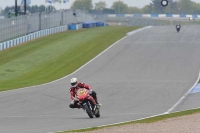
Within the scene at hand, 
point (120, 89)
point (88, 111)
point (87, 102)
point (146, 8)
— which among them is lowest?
point (146, 8)

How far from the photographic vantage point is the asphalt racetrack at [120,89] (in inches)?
704

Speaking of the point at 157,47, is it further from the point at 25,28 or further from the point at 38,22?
the point at 38,22

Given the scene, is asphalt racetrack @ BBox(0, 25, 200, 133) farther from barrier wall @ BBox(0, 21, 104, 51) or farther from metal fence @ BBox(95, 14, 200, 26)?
metal fence @ BBox(95, 14, 200, 26)

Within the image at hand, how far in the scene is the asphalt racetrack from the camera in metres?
17.9

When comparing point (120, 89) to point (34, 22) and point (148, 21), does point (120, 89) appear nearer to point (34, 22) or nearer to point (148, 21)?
point (34, 22)

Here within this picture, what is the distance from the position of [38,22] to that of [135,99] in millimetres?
44198

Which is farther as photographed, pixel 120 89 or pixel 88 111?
pixel 120 89

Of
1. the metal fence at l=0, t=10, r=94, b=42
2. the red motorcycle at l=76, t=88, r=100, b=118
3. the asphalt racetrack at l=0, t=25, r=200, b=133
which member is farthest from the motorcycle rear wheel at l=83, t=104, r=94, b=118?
the metal fence at l=0, t=10, r=94, b=42

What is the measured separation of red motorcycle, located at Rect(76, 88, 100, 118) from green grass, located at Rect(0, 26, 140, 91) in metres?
11.9

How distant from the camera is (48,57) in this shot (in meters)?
45.9

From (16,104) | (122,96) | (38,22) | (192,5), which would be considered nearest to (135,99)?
(122,96)

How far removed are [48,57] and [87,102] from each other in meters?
28.0

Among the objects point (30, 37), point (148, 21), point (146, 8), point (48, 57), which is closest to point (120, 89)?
point (48, 57)

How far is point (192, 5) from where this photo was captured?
15088cm
